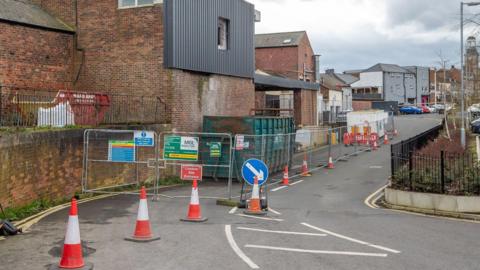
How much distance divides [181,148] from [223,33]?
11495 millimetres

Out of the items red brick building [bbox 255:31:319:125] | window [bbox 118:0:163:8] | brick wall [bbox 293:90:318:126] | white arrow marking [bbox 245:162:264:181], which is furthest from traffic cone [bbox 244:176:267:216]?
red brick building [bbox 255:31:319:125]

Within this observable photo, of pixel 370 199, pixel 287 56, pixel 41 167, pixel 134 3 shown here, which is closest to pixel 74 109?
pixel 41 167

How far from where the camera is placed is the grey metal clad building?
2230cm

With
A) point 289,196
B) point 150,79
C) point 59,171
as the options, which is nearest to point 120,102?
point 150,79

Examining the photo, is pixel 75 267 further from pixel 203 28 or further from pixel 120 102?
pixel 203 28

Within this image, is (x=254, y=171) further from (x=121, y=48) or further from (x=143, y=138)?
(x=121, y=48)

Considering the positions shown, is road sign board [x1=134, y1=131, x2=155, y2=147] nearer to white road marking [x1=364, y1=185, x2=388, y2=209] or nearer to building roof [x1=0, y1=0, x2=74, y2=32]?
white road marking [x1=364, y1=185, x2=388, y2=209]

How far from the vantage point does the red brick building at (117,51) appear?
2158 cm

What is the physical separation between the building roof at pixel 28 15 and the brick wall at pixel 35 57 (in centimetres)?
25

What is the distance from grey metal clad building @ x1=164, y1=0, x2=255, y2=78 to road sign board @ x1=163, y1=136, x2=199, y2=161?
6.15 meters

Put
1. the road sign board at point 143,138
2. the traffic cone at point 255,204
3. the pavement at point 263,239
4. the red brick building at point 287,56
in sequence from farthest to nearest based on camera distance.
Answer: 1. the red brick building at point 287,56
2. the road sign board at point 143,138
3. the traffic cone at point 255,204
4. the pavement at point 263,239

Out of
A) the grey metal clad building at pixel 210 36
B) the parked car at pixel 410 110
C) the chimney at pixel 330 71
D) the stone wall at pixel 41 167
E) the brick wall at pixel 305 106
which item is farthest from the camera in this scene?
the chimney at pixel 330 71

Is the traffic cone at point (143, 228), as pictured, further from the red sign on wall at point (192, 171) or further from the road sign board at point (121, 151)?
the road sign board at point (121, 151)

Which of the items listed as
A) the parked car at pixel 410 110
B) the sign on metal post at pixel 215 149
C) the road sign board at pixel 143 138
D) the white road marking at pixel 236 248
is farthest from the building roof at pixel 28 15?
the parked car at pixel 410 110
